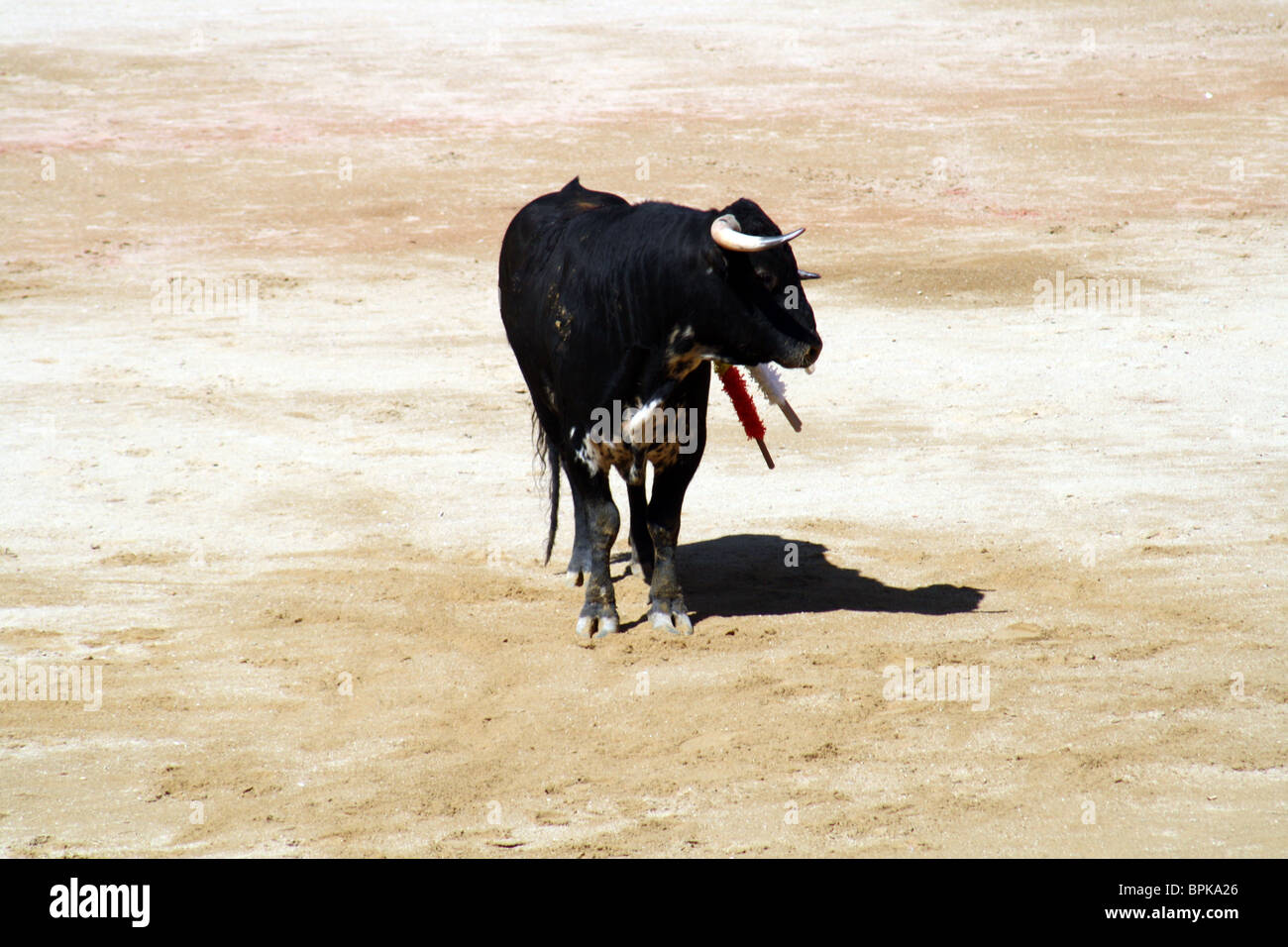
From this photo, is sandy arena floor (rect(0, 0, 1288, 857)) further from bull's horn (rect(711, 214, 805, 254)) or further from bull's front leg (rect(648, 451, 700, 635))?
bull's horn (rect(711, 214, 805, 254))

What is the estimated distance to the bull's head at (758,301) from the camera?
7113mm

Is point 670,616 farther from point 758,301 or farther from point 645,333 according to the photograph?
point 758,301

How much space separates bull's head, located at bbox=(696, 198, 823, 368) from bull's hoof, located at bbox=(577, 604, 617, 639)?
1699mm

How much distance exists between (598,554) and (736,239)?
6.52 ft

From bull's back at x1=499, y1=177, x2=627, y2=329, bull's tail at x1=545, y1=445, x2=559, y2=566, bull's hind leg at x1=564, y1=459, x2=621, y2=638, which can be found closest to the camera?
bull's hind leg at x1=564, y1=459, x2=621, y2=638

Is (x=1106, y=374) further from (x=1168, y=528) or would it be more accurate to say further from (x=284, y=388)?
(x=284, y=388)

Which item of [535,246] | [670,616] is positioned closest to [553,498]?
[670,616]

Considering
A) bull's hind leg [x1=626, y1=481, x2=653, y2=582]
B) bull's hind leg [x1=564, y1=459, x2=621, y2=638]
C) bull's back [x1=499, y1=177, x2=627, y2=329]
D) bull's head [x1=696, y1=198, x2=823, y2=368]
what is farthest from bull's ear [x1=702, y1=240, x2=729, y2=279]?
bull's hind leg [x1=626, y1=481, x2=653, y2=582]

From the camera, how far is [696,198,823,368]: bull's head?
280 inches

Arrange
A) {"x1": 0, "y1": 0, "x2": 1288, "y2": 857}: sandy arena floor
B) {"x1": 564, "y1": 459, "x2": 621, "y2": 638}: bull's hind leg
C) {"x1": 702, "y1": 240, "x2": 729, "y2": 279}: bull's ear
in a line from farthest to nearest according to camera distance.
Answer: {"x1": 564, "y1": 459, "x2": 621, "y2": 638}: bull's hind leg
{"x1": 702, "y1": 240, "x2": 729, "y2": 279}: bull's ear
{"x1": 0, "y1": 0, "x2": 1288, "y2": 857}: sandy arena floor

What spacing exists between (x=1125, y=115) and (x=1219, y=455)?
15586 mm

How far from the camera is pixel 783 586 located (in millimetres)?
8656

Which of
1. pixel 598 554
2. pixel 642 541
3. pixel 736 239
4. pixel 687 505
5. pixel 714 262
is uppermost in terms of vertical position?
pixel 736 239

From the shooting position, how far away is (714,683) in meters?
7.17
